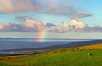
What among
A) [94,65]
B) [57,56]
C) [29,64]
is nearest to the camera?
[94,65]

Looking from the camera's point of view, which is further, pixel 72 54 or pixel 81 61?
pixel 72 54

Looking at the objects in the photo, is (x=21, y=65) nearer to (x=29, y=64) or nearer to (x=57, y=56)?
(x=29, y=64)

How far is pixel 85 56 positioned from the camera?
4978 cm

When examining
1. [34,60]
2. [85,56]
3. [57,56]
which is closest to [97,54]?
[85,56]

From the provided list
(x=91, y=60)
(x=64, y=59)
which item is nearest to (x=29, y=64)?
(x=64, y=59)

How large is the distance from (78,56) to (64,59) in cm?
206

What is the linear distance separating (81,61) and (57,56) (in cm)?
538

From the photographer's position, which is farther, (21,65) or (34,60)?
(34,60)

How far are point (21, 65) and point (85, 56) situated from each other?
887 cm

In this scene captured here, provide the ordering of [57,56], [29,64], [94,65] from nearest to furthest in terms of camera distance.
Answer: [94,65] < [29,64] < [57,56]

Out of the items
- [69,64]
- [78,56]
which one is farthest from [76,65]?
[78,56]

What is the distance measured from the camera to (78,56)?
49906mm

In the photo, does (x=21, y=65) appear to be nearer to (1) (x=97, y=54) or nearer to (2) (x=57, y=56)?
(2) (x=57, y=56)

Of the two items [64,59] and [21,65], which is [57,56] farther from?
[21,65]
